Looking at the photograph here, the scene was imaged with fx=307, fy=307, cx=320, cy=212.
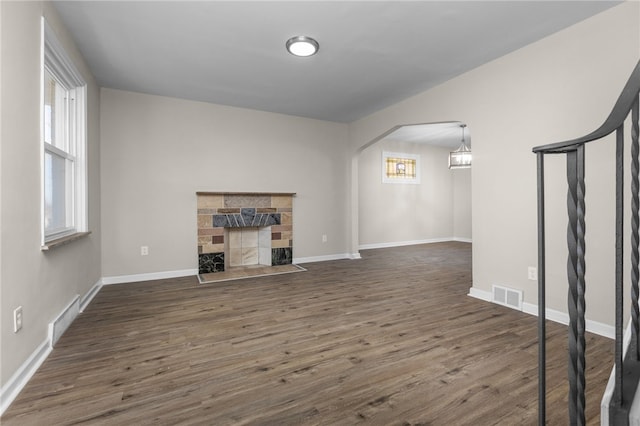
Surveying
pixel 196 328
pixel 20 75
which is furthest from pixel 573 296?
pixel 20 75

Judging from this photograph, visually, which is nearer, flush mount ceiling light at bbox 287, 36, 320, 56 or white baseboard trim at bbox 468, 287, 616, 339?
white baseboard trim at bbox 468, 287, 616, 339

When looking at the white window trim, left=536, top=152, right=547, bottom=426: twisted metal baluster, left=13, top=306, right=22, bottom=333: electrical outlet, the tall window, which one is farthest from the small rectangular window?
left=13, top=306, right=22, bottom=333: electrical outlet

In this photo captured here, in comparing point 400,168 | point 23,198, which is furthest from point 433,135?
point 23,198

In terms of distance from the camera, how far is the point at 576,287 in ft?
3.04

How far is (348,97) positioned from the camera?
416 cm

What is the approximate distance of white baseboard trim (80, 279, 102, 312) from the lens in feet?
9.72

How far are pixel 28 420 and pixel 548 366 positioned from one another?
278 centimetres

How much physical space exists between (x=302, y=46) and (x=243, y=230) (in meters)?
2.98

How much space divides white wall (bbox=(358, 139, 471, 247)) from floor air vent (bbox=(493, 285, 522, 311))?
3.64 meters

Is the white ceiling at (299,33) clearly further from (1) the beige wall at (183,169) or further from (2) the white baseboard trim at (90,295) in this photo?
(2) the white baseboard trim at (90,295)

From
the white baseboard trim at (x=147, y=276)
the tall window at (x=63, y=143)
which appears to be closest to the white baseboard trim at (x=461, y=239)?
the white baseboard trim at (x=147, y=276)

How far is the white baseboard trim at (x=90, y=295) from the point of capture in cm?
296

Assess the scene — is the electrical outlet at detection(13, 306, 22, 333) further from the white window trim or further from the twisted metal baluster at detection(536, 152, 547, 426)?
the white window trim

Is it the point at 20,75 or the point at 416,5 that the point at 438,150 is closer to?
the point at 416,5
